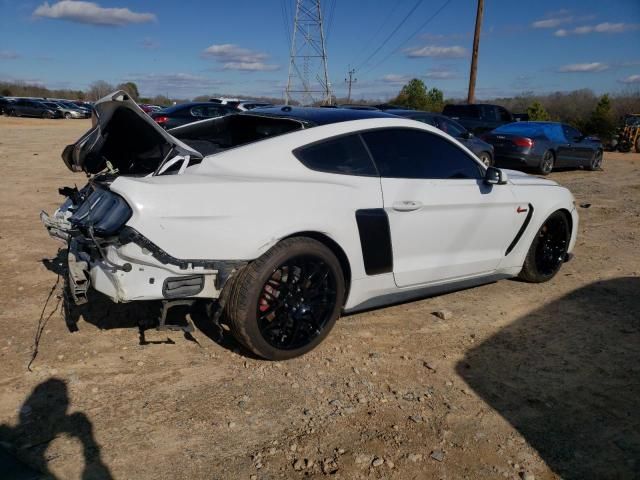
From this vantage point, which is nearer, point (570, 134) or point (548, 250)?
point (548, 250)

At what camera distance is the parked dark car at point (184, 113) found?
15.4 metres

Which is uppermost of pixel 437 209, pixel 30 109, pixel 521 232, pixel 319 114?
pixel 319 114

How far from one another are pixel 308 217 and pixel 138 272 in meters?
1.05

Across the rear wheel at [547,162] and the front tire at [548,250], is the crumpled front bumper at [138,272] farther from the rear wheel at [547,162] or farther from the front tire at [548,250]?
the rear wheel at [547,162]

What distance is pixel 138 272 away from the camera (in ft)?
9.85

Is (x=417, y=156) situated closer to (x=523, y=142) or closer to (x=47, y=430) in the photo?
(x=47, y=430)

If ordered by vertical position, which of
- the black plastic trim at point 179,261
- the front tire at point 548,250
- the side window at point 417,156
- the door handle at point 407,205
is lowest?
the front tire at point 548,250

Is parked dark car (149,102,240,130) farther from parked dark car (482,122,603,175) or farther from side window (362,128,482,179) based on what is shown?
side window (362,128,482,179)

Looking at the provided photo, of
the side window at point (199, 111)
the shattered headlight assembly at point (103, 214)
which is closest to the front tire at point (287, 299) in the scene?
the shattered headlight assembly at point (103, 214)

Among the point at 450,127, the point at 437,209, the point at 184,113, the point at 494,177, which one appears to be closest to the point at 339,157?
the point at 437,209

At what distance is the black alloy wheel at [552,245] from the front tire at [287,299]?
2.53 m

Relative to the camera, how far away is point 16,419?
285cm

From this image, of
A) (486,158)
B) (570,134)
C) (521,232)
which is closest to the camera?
(521,232)

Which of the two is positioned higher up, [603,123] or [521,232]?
[603,123]
